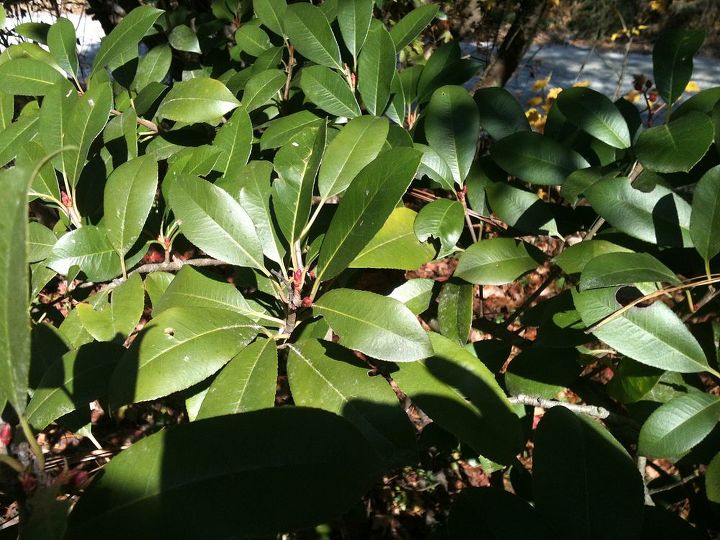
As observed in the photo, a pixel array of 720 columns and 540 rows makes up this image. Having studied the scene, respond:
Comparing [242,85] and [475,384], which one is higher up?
[242,85]

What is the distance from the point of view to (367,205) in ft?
2.27

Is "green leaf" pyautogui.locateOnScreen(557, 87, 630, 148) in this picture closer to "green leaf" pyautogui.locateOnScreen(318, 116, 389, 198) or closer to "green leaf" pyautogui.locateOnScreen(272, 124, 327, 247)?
"green leaf" pyautogui.locateOnScreen(318, 116, 389, 198)

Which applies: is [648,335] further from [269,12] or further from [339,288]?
[269,12]

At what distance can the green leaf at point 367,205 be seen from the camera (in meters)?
0.68

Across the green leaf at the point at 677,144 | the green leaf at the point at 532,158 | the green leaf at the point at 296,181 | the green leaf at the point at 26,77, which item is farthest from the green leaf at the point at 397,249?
the green leaf at the point at 26,77

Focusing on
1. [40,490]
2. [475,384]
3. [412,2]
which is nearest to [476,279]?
[475,384]

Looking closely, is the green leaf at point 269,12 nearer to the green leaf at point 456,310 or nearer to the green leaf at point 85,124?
the green leaf at point 85,124

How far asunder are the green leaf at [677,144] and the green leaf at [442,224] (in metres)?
0.28

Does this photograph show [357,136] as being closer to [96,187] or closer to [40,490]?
[96,187]

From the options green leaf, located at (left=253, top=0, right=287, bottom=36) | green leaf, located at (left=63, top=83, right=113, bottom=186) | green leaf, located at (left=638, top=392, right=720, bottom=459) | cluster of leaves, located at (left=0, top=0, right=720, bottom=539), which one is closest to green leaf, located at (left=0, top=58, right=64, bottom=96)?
cluster of leaves, located at (left=0, top=0, right=720, bottom=539)

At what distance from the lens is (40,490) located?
438mm

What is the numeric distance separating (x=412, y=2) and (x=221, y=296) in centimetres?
237

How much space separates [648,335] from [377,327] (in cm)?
43

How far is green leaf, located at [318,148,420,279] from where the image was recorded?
0.68m
